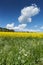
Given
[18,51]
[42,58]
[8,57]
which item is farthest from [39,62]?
[8,57]

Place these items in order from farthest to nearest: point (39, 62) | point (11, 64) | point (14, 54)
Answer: point (39, 62), point (14, 54), point (11, 64)

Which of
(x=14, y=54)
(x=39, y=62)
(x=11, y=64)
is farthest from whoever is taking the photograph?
(x=39, y=62)

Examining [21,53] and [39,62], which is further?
[39,62]

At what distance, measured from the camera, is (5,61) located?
269 inches

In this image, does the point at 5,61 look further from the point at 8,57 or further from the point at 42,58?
the point at 42,58

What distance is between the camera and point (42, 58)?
827cm

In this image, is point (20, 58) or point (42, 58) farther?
point (42, 58)

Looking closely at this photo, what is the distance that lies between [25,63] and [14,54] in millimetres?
593

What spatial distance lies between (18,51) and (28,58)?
64 centimetres

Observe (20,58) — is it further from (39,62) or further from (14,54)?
(39,62)

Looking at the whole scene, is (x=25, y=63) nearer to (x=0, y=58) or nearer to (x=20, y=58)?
(x=20, y=58)

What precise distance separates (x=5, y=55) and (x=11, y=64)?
1.74 ft

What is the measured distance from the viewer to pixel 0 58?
6883mm

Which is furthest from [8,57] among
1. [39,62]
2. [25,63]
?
[39,62]
